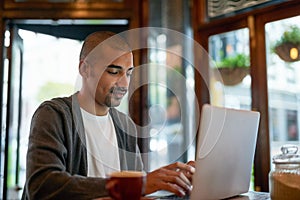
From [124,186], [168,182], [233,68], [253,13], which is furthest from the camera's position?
[233,68]

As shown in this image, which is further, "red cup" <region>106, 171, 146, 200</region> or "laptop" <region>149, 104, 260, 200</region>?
"laptop" <region>149, 104, 260, 200</region>

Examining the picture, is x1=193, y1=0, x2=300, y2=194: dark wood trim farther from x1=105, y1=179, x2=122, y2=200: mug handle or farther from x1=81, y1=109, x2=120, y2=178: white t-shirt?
x1=105, y1=179, x2=122, y2=200: mug handle

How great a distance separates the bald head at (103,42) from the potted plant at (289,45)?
1.51 metres

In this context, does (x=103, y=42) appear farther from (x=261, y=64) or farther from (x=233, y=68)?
(x=233, y=68)

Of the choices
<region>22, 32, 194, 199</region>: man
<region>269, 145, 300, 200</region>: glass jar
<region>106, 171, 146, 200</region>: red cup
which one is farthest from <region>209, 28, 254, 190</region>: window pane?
<region>106, 171, 146, 200</region>: red cup

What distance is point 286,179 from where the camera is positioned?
1108 millimetres

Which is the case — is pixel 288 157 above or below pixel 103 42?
below

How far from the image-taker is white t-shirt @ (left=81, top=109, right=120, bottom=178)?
4.48ft

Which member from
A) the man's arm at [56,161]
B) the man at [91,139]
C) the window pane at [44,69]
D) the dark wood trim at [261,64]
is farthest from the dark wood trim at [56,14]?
the man's arm at [56,161]

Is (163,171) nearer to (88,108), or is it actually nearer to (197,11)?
(88,108)

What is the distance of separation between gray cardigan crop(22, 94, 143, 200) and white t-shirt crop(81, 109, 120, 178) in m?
0.04

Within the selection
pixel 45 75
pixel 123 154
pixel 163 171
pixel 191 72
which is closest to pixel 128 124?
pixel 123 154

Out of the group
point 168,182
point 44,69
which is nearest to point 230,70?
point 168,182

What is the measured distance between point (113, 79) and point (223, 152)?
0.49 m
